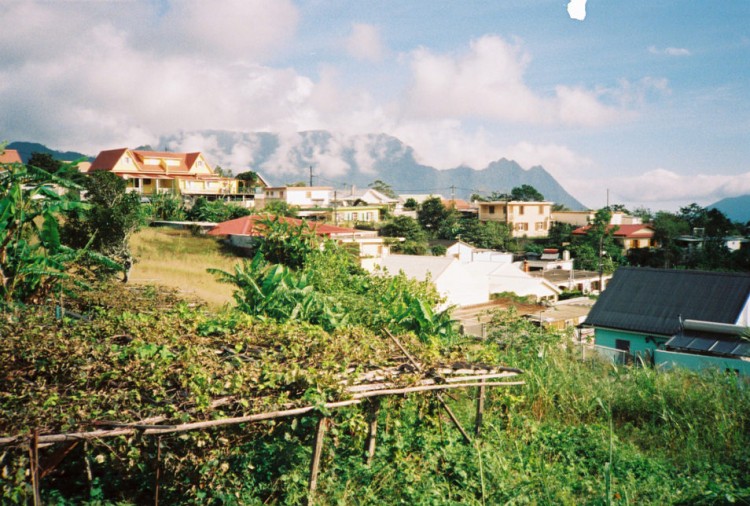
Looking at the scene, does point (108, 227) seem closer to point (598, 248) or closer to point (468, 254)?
point (468, 254)

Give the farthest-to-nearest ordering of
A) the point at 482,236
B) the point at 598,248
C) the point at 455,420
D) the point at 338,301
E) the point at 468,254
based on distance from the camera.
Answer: the point at 482,236 < the point at 598,248 < the point at 468,254 < the point at 338,301 < the point at 455,420

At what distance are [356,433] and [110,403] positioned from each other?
80.8 inches

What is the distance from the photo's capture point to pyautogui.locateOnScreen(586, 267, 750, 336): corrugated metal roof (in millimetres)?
18688

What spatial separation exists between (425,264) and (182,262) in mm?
10852

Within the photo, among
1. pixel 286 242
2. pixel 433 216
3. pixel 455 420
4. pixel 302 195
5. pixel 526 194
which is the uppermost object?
pixel 526 194

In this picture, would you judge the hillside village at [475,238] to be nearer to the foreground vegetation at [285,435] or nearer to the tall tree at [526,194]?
the tall tree at [526,194]

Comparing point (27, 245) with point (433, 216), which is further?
point (433, 216)

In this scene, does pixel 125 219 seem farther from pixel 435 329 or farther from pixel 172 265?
pixel 435 329

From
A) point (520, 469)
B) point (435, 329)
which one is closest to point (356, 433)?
point (520, 469)

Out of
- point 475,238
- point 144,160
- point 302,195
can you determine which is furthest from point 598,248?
point 144,160

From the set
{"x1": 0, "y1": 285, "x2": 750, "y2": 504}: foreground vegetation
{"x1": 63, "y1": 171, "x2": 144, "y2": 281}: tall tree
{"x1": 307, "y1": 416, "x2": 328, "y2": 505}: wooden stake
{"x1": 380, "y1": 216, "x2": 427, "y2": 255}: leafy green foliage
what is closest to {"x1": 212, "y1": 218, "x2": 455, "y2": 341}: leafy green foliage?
{"x1": 0, "y1": 285, "x2": 750, "y2": 504}: foreground vegetation

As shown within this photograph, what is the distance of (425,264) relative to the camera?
86.0ft

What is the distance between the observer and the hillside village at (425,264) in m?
8.51

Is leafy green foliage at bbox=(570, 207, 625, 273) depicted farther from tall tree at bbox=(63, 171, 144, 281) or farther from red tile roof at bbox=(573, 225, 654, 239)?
tall tree at bbox=(63, 171, 144, 281)
